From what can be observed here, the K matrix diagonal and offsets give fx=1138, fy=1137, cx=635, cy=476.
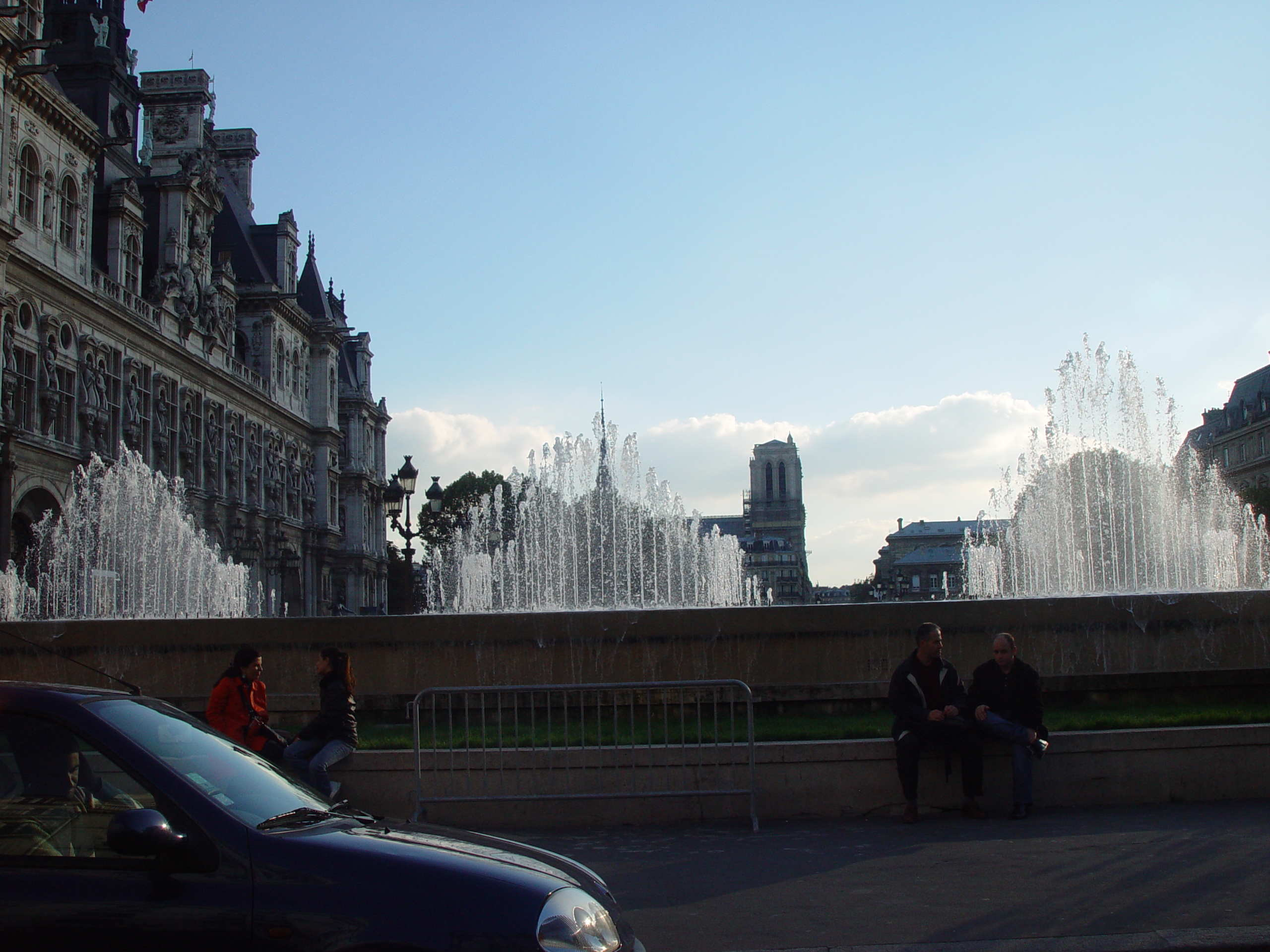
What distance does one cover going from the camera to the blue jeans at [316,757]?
28.3ft

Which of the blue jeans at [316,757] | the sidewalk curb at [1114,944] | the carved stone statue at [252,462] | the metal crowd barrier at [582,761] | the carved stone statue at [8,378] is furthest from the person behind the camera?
the carved stone statue at [252,462]

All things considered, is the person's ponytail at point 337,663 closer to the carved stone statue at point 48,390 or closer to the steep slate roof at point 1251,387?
the carved stone statue at point 48,390

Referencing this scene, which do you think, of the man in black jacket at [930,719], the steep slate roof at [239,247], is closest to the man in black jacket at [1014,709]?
the man in black jacket at [930,719]

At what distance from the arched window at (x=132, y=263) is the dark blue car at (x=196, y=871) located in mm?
39749

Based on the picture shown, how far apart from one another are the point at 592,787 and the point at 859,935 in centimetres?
354

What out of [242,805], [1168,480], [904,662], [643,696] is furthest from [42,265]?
[1168,480]

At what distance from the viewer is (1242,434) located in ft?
291

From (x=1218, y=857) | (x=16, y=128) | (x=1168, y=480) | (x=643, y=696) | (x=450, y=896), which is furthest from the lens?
(x=1168, y=480)

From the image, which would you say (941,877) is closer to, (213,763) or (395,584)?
(213,763)

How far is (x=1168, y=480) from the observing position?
48250 millimetres

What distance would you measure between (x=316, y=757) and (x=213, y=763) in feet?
14.9

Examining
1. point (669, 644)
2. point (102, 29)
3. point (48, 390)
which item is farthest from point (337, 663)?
point (102, 29)

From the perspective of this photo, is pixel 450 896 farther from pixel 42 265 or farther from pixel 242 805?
pixel 42 265

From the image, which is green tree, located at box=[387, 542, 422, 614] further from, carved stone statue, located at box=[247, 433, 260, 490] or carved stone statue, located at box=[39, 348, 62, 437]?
carved stone statue, located at box=[39, 348, 62, 437]
